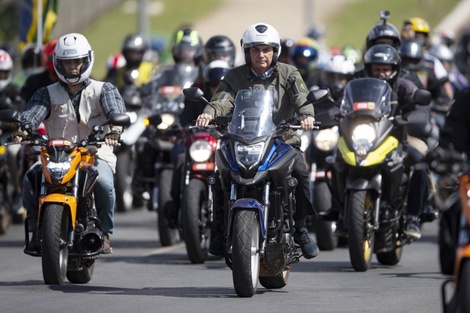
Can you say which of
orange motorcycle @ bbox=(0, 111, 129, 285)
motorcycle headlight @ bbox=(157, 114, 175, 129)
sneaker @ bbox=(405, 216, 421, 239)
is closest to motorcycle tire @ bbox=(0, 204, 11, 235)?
motorcycle headlight @ bbox=(157, 114, 175, 129)

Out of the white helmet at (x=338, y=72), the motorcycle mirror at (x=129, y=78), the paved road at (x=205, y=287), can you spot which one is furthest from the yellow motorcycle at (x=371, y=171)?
the motorcycle mirror at (x=129, y=78)

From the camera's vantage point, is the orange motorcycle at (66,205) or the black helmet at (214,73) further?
the black helmet at (214,73)

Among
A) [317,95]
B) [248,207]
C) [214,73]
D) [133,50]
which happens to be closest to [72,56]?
[317,95]

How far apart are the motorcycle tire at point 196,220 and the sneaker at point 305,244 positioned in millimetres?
2631

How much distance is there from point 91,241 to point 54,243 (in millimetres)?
600

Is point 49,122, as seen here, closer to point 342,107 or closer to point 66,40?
point 66,40

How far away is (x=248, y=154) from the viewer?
37.6ft

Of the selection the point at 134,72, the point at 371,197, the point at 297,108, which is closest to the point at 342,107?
the point at 371,197

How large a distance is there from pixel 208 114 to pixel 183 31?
8.11 m

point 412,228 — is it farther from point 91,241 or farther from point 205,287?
point 91,241

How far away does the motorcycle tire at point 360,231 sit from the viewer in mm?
13430

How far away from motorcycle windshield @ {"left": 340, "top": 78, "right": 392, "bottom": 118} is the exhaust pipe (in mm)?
2902

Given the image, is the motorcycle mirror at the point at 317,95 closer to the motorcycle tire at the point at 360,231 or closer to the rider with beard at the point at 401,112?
the motorcycle tire at the point at 360,231

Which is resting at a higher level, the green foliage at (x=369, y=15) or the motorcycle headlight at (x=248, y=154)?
the motorcycle headlight at (x=248, y=154)
